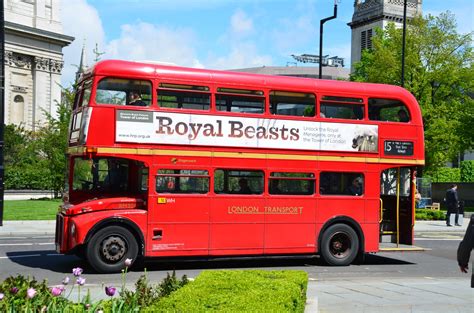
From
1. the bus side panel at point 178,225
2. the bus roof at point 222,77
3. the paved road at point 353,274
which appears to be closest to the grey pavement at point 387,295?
the paved road at point 353,274

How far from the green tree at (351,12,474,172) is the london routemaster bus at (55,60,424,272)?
83.5 ft

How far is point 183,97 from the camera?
45.2 feet

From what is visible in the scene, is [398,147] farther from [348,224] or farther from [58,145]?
[58,145]

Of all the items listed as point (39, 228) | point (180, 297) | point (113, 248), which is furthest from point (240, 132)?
point (39, 228)

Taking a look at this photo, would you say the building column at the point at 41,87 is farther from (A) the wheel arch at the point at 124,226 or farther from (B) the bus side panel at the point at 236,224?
(A) the wheel arch at the point at 124,226

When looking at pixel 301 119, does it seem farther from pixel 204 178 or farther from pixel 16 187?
pixel 16 187

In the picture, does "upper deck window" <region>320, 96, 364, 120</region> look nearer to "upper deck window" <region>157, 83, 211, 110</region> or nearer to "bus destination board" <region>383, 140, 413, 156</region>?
"bus destination board" <region>383, 140, 413, 156</region>

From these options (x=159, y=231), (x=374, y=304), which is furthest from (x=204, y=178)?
(x=374, y=304)

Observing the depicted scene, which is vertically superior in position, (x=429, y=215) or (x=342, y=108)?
(x=342, y=108)

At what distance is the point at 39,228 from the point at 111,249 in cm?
1097

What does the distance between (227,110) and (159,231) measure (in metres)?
2.97

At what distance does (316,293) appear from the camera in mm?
10352

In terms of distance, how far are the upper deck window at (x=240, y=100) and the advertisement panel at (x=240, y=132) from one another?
225 millimetres

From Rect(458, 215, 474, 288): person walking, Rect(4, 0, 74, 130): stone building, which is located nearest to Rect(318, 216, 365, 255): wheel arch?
Rect(458, 215, 474, 288): person walking
